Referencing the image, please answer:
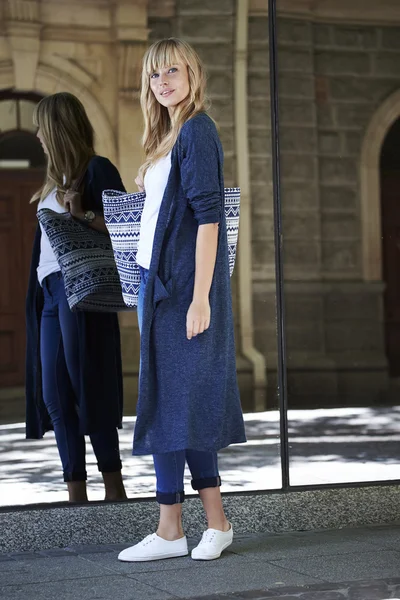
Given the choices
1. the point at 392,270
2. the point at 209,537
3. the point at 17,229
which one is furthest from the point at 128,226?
the point at 392,270

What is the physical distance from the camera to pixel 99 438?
205 inches

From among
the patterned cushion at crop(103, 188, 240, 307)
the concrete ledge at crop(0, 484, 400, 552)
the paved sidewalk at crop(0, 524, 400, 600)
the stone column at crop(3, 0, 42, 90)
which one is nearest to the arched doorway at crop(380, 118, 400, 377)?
the concrete ledge at crop(0, 484, 400, 552)

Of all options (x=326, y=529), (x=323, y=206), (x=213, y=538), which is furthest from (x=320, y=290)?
(x=213, y=538)

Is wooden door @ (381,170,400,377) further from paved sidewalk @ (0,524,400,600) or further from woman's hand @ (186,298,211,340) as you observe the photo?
woman's hand @ (186,298,211,340)

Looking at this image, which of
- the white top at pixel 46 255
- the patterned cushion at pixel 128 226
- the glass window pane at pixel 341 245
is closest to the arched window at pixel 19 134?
the white top at pixel 46 255

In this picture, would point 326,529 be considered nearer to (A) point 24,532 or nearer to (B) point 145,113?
(A) point 24,532

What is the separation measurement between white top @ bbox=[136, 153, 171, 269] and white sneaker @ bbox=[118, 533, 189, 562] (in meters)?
1.00

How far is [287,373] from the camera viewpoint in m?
5.44

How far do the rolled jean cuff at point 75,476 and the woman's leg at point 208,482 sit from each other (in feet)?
2.00

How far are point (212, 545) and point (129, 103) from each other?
1807mm

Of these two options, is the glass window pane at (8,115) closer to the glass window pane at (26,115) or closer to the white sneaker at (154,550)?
the glass window pane at (26,115)

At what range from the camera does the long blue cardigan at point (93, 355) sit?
515 cm

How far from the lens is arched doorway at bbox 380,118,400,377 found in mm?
5613

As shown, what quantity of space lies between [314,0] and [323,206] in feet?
2.89
